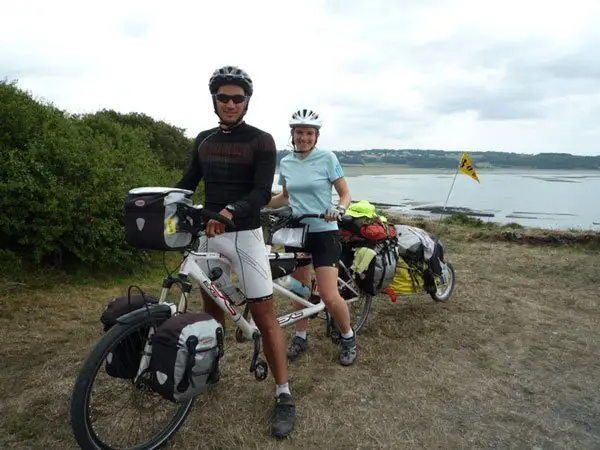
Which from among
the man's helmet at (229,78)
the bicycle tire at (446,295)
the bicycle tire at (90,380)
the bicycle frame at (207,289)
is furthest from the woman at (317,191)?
the bicycle tire at (446,295)

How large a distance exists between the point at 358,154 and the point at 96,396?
167 feet

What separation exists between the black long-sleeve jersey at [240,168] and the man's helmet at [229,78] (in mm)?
259

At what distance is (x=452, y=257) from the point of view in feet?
30.2

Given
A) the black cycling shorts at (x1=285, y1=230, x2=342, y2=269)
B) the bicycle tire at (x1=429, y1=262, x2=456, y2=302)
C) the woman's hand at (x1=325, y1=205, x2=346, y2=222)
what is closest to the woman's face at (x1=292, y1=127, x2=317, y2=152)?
the woman's hand at (x1=325, y1=205, x2=346, y2=222)

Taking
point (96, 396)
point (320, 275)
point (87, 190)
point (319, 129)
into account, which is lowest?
point (96, 396)

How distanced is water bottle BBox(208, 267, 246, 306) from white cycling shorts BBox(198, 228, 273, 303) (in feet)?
0.45

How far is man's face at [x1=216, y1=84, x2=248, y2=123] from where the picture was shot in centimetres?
299

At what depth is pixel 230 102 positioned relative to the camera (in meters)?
2.99

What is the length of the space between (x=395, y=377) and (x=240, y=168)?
2.43 meters

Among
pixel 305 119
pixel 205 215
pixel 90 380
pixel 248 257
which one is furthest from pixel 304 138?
pixel 90 380

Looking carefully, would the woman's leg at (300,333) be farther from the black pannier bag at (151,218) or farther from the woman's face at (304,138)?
the black pannier bag at (151,218)

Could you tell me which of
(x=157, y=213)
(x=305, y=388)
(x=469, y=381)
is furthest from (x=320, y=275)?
(x=157, y=213)

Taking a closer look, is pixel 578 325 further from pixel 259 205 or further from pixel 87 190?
pixel 87 190

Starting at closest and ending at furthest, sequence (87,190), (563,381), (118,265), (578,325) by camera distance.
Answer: (563,381) < (578,325) < (87,190) < (118,265)
